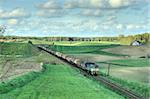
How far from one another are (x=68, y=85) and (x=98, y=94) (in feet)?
30.1

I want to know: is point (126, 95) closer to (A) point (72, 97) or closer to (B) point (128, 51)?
(A) point (72, 97)

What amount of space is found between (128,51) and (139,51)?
4159 mm

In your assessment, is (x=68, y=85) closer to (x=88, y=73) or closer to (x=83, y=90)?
(x=83, y=90)

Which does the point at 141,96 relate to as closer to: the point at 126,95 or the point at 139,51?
the point at 126,95

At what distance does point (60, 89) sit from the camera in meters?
44.9

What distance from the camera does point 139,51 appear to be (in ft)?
546

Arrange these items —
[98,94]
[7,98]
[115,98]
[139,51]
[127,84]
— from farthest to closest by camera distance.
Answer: [139,51] → [127,84] → [98,94] → [115,98] → [7,98]

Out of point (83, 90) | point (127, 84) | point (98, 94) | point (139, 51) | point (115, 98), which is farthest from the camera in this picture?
Result: point (139, 51)

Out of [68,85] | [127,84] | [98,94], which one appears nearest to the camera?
[98,94]

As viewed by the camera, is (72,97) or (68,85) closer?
(72,97)

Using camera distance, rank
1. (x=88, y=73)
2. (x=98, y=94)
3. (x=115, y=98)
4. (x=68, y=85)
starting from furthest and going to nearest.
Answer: (x=88, y=73), (x=68, y=85), (x=98, y=94), (x=115, y=98)

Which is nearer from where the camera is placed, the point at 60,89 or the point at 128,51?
the point at 60,89

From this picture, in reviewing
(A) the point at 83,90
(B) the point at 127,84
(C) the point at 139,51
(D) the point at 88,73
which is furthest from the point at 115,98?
(C) the point at 139,51

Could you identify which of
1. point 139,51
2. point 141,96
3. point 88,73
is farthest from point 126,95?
point 139,51
